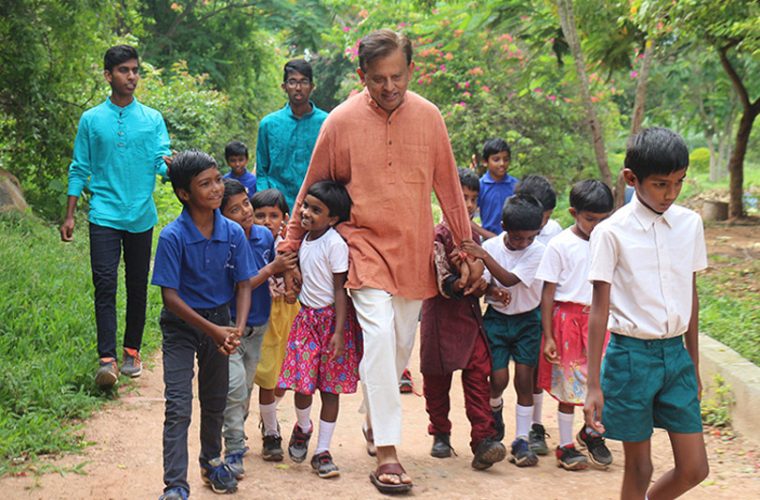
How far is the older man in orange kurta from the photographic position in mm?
4879

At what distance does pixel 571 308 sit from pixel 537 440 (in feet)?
2.94

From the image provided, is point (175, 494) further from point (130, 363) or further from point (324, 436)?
point (130, 363)

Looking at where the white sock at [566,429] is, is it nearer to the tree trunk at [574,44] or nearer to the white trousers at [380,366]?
the white trousers at [380,366]

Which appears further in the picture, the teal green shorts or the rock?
the rock

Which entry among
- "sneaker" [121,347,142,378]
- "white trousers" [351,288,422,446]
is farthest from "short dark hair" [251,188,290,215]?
"sneaker" [121,347,142,378]

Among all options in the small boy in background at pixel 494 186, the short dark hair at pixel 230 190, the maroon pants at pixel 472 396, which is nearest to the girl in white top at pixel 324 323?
the short dark hair at pixel 230 190

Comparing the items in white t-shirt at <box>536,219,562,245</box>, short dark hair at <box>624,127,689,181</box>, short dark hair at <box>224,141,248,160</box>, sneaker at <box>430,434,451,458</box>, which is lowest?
sneaker at <box>430,434,451,458</box>

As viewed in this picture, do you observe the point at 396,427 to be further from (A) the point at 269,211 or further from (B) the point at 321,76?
(B) the point at 321,76

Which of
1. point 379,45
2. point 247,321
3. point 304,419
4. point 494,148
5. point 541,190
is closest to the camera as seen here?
point 379,45

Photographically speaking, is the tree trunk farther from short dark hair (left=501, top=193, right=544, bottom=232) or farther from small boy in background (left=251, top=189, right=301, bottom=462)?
small boy in background (left=251, top=189, right=301, bottom=462)

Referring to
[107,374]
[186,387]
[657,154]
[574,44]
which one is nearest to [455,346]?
[186,387]

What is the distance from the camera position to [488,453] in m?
5.03

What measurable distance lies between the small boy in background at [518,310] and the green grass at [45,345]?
241 centimetres

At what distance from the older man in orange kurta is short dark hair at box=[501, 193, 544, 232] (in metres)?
0.34
